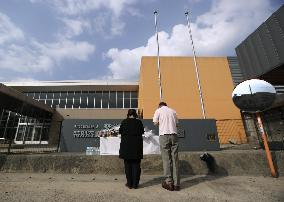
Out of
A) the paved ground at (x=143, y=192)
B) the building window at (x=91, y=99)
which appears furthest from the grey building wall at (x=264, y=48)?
the building window at (x=91, y=99)

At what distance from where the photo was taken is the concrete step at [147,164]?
550 cm

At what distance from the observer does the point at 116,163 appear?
5652 mm

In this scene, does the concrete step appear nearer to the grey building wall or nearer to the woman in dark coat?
the woman in dark coat

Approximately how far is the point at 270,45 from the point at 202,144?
23.6 ft

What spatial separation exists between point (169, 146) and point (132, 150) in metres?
0.74

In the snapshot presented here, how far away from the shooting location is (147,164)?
18.6ft

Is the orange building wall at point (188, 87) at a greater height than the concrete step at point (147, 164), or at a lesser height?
greater

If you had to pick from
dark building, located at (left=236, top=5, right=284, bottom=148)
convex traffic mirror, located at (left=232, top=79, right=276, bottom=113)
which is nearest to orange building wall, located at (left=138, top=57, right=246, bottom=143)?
dark building, located at (left=236, top=5, right=284, bottom=148)

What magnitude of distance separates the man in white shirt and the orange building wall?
44.5 feet

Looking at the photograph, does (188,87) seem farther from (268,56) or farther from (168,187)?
(168,187)

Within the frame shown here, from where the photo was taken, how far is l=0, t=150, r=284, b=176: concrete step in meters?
5.50

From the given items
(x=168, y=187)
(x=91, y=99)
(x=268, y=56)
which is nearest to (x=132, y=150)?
(x=168, y=187)

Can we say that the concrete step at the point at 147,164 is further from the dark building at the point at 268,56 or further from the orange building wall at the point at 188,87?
the orange building wall at the point at 188,87

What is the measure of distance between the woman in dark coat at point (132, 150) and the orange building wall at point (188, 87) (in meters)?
13.6
